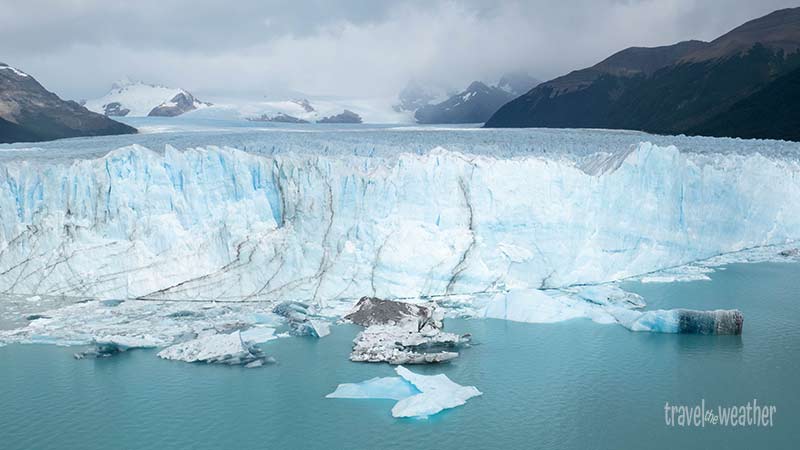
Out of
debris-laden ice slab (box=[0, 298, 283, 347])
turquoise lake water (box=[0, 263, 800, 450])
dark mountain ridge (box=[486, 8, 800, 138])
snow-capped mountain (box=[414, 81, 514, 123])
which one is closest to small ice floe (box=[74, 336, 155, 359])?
debris-laden ice slab (box=[0, 298, 283, 347])

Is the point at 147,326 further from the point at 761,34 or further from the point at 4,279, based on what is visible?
Result: the point at 761,34

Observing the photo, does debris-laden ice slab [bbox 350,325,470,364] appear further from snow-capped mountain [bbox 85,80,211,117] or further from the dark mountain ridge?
snow-capped mountain [bbox 85,80,211,117]

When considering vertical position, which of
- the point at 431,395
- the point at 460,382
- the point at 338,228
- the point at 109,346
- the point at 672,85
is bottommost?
the point at 460,382

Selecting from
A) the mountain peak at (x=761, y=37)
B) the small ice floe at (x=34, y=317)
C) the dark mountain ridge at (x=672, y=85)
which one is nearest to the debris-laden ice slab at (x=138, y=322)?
the small ice floe at (x=34, y=317)

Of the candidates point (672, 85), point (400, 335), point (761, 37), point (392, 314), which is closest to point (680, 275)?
point (392, 314)

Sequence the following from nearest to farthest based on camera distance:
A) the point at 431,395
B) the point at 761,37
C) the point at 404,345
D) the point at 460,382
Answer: the point at 431,395 → the point at 460,382 → the point at 404,345 → the point at 761,37

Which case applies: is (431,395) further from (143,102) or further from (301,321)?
(143,102)

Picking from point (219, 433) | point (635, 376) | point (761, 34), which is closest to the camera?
point (219, 433)

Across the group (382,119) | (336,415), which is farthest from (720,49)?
(336,415)
